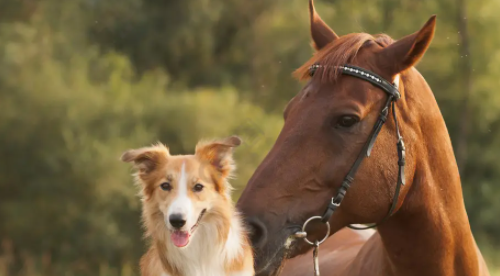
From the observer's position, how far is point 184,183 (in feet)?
10.9

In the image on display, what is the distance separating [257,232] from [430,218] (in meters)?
0.97

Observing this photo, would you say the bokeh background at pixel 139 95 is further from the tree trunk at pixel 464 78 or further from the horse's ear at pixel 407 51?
the horse's ear at pixel 407 51

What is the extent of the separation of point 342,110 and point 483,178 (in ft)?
78.5

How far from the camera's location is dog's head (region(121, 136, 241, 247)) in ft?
10.5

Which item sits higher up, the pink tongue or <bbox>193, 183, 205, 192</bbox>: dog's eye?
<bbox>193, 183, 205, 192</bbox>: dog's eye

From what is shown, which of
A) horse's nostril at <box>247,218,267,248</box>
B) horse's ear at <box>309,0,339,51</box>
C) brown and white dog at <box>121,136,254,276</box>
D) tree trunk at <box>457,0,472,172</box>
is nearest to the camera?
horse's nostril at <box>247,218,267,248</box>

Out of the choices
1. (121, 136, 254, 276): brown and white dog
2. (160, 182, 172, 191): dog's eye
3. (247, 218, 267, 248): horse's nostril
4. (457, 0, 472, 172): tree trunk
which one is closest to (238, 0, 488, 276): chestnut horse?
(247, 218, 267, 248): horse's nostril

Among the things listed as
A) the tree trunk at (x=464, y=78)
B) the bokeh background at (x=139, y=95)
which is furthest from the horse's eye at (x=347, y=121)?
the tree trunk at (x=464, y=78)

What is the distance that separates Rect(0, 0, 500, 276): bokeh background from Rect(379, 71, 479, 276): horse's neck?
991 centimetres

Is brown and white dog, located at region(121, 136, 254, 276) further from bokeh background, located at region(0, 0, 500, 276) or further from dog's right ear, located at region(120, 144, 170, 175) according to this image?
bokeh background, located at region(0, 0, 500, 276)

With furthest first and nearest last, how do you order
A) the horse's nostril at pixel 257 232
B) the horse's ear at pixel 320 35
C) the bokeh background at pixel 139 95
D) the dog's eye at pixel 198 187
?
the bokeh background at pixel 139 95, the horse's ear at pixel 320 35, the dog's eye at pixel 198 187, the horse's nostril at pixel 257 232

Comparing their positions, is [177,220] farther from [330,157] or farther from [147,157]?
[330,157]

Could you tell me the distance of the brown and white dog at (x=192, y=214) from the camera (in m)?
3.11

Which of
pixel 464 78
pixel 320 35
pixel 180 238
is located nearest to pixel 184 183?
pixel 180 238
